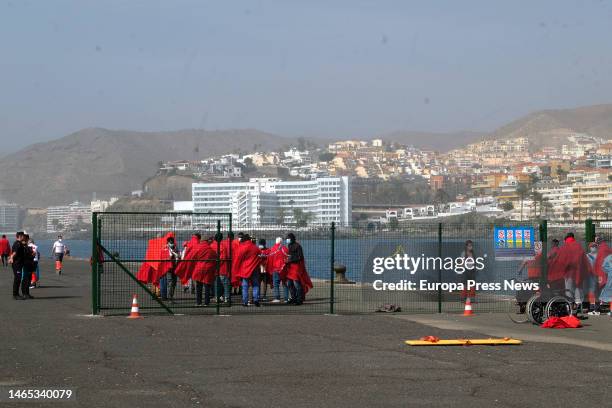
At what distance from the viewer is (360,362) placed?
13.0 m

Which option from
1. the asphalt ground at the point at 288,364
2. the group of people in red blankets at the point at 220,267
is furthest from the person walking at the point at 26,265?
the asphalt ground at the point at 288,364

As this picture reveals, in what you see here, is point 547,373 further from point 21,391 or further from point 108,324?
point 108,324

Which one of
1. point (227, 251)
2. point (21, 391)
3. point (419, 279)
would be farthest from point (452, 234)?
point (21, 391)

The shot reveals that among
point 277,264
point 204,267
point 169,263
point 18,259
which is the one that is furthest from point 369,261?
point 18,259

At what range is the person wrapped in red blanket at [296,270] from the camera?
2248 centimetres

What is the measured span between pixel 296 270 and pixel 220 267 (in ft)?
6.27

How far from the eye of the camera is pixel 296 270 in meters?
22.5

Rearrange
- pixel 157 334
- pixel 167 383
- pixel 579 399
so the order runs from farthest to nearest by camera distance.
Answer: pixel 157 334
pixel 167 383
pixel 579 399

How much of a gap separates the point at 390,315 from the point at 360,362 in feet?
24.8

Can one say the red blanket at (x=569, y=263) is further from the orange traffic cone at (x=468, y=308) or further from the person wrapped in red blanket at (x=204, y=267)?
the person wrapped in red blanket at (x=204, y=267)

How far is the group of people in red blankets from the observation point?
20.9 metres

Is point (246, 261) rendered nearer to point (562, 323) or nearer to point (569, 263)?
point (569, 263)

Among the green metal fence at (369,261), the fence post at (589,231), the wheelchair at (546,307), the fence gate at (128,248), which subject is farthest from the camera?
the fence post at (589,231)

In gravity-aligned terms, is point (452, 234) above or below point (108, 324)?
above
